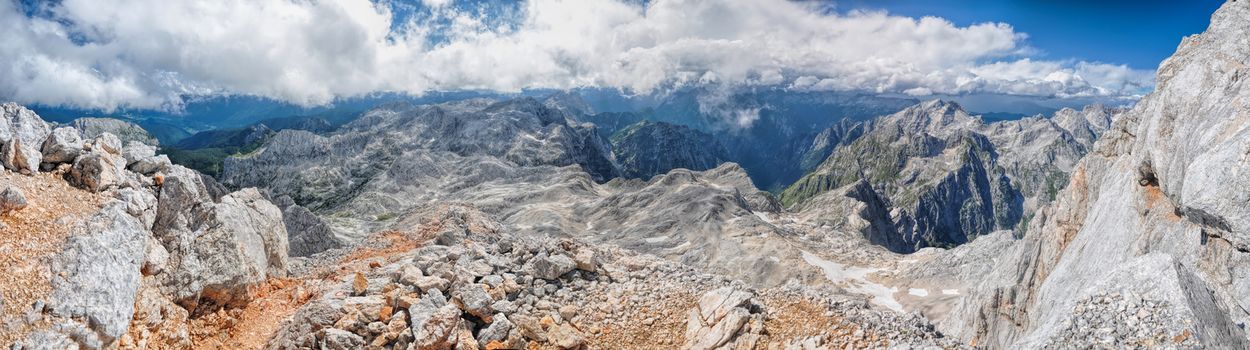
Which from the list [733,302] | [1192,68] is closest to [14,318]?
[733,302]

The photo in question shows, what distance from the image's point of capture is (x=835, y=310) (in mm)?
25203

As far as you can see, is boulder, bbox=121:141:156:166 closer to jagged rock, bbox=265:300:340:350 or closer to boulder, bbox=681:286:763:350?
jagged rock, bbox=265:300:340:350

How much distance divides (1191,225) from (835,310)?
23888mm

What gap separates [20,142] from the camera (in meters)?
24.4

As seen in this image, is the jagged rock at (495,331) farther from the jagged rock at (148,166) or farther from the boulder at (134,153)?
the boulder at (134,153)

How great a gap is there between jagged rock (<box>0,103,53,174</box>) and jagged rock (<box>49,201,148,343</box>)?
430cm

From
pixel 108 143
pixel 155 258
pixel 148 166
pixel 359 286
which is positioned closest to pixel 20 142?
pixel 108 143

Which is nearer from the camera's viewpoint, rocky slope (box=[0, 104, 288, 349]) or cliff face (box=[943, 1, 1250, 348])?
cliff face (box=[943, 1, 1250, 348])

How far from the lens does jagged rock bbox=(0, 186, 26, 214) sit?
20906mm

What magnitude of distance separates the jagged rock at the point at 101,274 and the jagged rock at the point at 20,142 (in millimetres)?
4301

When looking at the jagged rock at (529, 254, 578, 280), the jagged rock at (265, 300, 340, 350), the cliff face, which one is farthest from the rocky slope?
the cliff face

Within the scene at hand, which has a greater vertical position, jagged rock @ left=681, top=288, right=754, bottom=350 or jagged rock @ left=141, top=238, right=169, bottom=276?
jagged rock @ left=141, top=238, right=169, bottom=276

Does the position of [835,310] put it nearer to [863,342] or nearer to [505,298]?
[863,342]

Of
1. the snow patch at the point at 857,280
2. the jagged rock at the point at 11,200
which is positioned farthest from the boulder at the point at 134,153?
the snow patch at the point at 857,280
